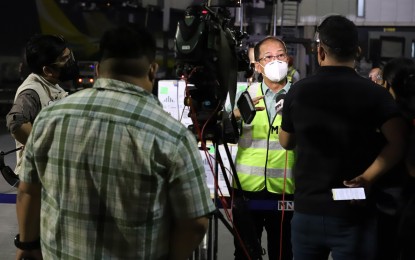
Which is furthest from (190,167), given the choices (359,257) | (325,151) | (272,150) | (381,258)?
(272,150)

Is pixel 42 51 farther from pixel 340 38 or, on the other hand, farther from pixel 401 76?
pixel 401 76

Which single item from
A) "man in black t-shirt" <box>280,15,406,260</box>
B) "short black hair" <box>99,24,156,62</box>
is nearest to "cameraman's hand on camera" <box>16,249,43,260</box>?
"short black hair" <box>99,24,156,62</box>

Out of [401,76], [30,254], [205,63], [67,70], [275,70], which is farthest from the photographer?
[67,70]

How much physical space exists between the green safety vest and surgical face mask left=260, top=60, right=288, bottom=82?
146mm

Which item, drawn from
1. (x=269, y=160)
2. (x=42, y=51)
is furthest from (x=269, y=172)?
(x=42, y=51)

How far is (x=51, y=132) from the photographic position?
145 cm

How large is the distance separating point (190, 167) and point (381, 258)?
1.07 metres

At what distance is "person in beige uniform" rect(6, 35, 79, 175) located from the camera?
2.68 meters

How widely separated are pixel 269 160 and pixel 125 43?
4.80 ft

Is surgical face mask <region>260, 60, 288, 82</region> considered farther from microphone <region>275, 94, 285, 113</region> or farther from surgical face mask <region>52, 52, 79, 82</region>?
surgical face mask <region>52, 52, 79, 82</region>

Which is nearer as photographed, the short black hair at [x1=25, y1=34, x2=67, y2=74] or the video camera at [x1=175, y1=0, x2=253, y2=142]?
the video camera at [x1=175, y1=0, x2=253, y2=142]

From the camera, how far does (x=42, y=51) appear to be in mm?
2834

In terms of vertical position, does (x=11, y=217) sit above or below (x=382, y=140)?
below

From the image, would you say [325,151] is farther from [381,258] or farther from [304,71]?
[304,71]
